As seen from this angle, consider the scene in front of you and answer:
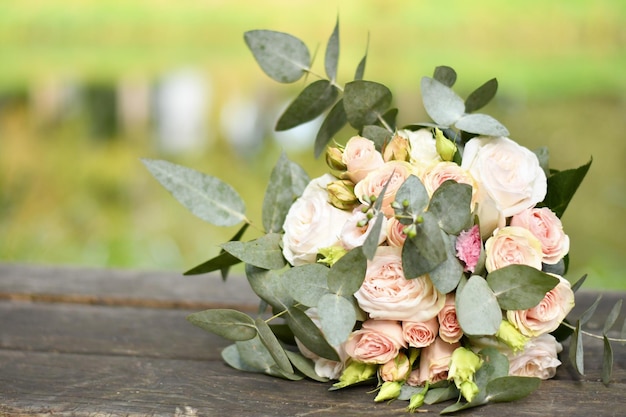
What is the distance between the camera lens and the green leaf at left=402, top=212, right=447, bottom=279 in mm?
831

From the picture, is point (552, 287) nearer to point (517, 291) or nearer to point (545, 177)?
point (517, 291)

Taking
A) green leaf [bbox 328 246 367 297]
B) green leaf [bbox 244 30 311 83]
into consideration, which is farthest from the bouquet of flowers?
green leaf [bbox 244 30 311 83]

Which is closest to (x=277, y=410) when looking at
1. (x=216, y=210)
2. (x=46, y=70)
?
(x=216, y=210)

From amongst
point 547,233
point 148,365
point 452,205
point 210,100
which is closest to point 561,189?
point 547,233

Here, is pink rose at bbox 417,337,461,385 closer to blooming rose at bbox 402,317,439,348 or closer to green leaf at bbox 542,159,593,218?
blooming rose at bbox 402,317,439,348

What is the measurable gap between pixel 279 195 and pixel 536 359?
0.37 metres

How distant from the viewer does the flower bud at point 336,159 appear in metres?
0.96

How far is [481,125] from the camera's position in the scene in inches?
36.6

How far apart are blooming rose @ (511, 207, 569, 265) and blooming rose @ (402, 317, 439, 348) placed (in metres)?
0.15

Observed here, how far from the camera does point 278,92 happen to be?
4.72 m

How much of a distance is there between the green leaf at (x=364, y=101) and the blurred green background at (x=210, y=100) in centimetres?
170

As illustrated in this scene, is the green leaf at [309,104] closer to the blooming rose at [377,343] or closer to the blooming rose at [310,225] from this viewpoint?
the blooming rose at [310,225]

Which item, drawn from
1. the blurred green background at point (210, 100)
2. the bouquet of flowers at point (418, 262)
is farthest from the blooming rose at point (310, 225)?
the blurred green background at point (210, 100)

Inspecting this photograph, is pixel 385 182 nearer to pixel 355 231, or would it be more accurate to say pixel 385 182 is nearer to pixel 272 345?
pixel 355 231
